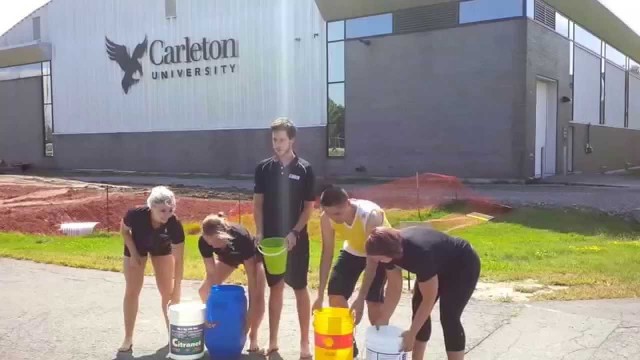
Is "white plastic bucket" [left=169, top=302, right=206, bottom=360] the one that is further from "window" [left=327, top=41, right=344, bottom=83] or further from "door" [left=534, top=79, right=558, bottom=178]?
"window" [left=327, top=41, right=344, bottom=83]

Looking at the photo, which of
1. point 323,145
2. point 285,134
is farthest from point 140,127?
point 285,134

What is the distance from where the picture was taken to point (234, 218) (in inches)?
611

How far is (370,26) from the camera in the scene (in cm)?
2809

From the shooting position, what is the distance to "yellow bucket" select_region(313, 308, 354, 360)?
4477mm

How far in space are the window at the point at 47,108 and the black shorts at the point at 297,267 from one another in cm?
3964

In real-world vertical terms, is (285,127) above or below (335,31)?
below

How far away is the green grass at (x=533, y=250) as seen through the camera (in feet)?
28.0

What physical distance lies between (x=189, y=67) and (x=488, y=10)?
648 inches

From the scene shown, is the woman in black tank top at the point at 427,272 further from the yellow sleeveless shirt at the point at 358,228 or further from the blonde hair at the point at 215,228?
the blonde hair at the point at 215,228

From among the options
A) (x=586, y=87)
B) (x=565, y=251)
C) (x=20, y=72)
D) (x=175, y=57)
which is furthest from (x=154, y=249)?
(x=20, y=72)

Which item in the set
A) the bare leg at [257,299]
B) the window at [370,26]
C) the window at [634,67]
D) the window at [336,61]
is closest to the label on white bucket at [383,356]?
the bare leg at [257,299]

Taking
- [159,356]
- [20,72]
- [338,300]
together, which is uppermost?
[20,72]

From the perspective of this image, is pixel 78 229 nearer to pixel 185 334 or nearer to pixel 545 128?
pixel 185 334

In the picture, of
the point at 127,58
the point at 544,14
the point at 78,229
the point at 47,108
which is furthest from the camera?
the point at 47,108
